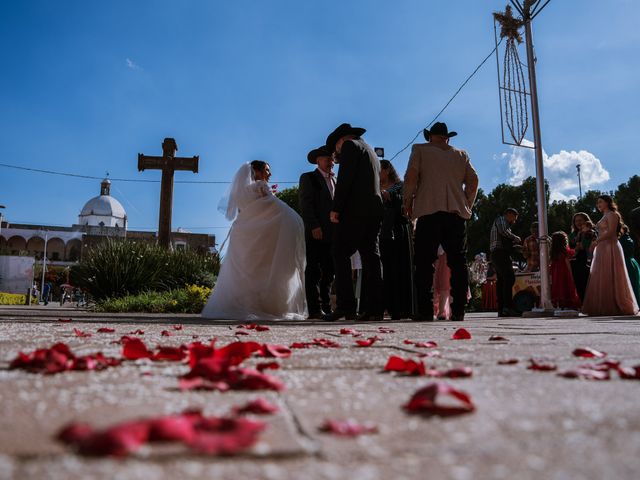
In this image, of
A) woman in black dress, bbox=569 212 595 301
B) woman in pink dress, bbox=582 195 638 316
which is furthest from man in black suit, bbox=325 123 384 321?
woman in black dress, bbox=569 212 595 301

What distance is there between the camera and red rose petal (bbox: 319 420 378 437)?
0.74m

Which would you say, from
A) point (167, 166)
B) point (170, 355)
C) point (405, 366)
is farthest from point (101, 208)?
point (405, 366)

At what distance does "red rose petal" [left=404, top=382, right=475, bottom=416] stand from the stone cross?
12338mm

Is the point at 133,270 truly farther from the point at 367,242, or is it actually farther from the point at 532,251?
the point at 532,251

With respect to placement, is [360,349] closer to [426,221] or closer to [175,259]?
[426,221]

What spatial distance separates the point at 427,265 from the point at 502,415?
4239 mm

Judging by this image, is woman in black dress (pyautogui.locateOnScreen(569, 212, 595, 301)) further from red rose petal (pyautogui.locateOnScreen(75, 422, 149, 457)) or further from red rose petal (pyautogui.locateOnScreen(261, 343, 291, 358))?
red rose petal (pyautogui.locateOnScreen(75, 422, 149, 457))

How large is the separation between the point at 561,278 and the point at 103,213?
8475 cm

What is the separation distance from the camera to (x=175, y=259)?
36.6ft

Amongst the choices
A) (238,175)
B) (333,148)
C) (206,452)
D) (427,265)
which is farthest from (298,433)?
(238,175)

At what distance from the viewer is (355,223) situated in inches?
196

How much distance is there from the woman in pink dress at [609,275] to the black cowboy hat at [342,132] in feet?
13.0

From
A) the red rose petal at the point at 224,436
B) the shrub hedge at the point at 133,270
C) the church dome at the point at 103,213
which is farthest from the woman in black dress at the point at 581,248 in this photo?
the church dome at the point at 103,213

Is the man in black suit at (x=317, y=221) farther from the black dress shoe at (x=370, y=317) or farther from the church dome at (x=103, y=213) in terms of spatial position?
the church dome at (x=103, y=213)
